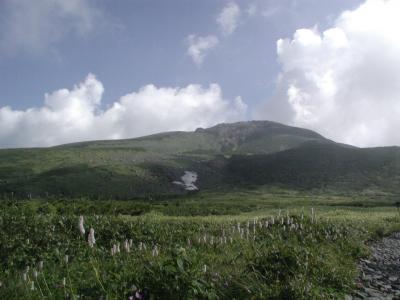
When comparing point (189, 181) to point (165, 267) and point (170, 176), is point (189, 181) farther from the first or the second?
point (165, 267)

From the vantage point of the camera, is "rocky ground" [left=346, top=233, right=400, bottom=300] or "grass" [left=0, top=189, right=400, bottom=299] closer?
"grass" [left=0, top=189, right=400, bottom=299]

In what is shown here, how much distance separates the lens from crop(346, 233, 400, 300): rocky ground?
9300mm

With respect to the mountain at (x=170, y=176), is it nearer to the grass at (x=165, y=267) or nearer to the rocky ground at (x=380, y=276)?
the grass at (x=165, y=267)

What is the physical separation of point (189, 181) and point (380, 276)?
165m

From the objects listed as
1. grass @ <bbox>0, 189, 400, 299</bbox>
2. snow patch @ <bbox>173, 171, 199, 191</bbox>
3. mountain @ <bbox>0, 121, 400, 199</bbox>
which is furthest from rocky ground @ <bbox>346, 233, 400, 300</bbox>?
snow patch @ <bbox>173, 171, 199, 191</bbox>

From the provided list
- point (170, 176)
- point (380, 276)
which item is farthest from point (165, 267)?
point (170, 176)

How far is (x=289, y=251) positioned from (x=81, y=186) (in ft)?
457

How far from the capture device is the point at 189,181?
17625 cm

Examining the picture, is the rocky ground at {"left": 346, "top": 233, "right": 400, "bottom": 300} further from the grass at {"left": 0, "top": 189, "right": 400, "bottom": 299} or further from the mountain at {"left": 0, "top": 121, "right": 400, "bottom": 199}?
the mountain at {"left": 0, "top": 121, "right": 400, "bottom": 199}

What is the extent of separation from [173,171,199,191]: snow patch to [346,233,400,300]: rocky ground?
14930 centimetres

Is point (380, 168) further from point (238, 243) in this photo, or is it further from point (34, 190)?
point (238, 243)

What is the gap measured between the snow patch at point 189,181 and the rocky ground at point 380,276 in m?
149

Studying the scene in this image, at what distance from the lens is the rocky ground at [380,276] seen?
30.5 ft

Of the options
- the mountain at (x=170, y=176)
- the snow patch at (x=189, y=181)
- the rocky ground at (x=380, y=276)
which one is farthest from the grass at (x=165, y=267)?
the snow patch at (x=189, y=181)
